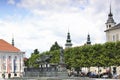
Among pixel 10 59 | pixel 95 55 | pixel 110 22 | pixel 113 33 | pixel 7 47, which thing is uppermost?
pixel 110 22

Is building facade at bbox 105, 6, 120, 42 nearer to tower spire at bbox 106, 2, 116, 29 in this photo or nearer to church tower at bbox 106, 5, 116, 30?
church tower at bbox 106, 5, 116, 30

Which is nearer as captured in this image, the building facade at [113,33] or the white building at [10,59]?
the building facade at [113,33]

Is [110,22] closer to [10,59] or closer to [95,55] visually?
[10,59]

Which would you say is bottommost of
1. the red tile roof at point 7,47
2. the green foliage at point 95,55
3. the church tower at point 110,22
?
the green foliage at point 95,55

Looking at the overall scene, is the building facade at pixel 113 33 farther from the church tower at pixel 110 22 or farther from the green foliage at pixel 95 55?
the green foliage at pixel 95 55

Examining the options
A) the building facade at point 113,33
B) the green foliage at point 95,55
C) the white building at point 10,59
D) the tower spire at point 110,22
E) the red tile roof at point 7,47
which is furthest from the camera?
the red tile roof at point 7,47

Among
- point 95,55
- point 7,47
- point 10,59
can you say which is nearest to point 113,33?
point 95,55

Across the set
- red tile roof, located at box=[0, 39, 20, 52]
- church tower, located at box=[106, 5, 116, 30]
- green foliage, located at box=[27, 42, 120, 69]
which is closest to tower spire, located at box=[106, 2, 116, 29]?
church tower, located at box=[106, 5, 116, 30]

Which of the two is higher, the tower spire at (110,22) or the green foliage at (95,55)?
the tower spire at (110,22)

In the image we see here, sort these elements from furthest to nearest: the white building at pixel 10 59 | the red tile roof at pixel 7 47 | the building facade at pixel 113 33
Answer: the red tile roof at pixel 7 47 < the white building at pixel 10 59 < the building facade at pixel 113 33

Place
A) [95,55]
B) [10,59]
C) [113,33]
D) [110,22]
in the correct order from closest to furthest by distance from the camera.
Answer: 1. [95,55]
2. [113,33]
3. [110,22]
4. [10,59]

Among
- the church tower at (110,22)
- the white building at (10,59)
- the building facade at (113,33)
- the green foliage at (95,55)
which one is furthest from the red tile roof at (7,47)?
the green foliage at (95,55)

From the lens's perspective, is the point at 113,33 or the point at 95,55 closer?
the point at 95,55

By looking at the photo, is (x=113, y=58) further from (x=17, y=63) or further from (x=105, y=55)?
(x=17, y=63)
